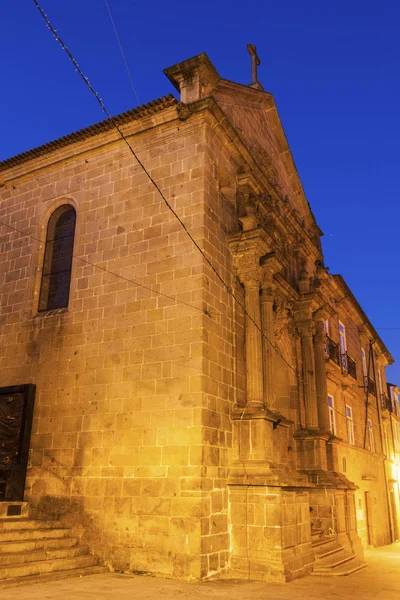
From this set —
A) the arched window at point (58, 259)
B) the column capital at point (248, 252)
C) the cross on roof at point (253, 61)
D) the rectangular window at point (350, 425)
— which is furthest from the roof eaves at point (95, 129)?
the rectangular window at point (350, 425)

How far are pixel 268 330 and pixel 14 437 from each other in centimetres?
546

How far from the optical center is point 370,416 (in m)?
22.8

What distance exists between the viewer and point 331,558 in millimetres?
10438

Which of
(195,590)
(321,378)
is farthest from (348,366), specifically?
(195,590)

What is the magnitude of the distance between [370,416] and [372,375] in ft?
7.67

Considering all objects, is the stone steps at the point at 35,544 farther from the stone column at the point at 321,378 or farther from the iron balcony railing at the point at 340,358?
the iron balcony railing at the point at 340,358

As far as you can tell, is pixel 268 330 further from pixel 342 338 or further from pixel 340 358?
pixel 342 338

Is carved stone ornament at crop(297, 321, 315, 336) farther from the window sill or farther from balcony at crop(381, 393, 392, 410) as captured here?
balcony at crop(381, 393, 392, 410)

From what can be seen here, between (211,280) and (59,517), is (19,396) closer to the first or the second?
(59,517)

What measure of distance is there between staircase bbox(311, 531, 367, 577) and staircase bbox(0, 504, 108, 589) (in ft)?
12.9

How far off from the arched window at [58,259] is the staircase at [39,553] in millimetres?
4324

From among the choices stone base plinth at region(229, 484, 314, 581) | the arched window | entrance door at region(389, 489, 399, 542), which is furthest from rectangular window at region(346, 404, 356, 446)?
the arched window

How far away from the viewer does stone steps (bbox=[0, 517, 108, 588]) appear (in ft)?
24.6

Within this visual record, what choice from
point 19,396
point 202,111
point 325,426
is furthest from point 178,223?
point 325,426
